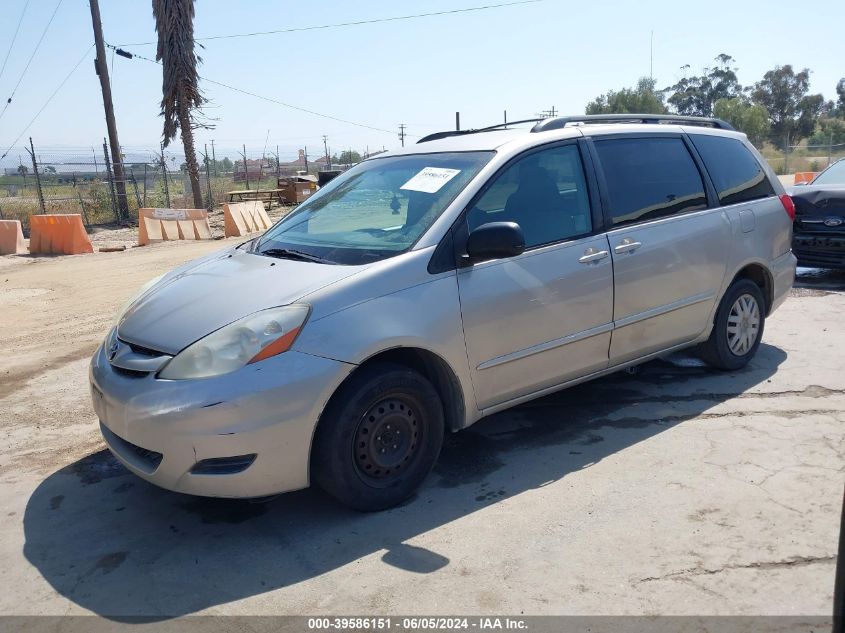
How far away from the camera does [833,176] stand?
9.39m

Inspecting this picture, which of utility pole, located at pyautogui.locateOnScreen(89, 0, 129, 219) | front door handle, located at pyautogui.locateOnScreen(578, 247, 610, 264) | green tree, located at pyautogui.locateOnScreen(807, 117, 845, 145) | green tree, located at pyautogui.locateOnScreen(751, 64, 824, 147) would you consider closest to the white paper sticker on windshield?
front door handle, located at pyautogui.locateOnScreen(578, 247, 610, 264)

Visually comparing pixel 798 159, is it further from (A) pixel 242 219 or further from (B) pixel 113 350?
(B) pixel 113 350

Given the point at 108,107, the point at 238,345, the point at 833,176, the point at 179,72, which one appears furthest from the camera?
the point at 179,72

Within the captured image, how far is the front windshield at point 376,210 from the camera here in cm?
387

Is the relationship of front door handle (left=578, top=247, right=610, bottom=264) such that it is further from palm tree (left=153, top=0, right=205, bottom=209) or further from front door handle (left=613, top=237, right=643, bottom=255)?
palm tree (left=153, top=0, right=205, bottom=209)

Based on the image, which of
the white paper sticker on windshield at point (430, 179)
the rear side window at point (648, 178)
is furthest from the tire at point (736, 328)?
the white paper sticker on windshield at point (430, 179)

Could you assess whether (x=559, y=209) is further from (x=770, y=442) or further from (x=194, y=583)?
(x=194, y=583)

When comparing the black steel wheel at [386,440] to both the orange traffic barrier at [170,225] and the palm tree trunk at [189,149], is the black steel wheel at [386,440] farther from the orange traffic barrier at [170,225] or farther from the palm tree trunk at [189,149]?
the palm tree trunk at [189,149]

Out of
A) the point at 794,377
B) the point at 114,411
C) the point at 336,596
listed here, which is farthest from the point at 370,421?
the point at 794,377

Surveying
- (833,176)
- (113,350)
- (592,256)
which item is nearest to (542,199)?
(592,256)

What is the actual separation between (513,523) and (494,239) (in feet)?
4.63

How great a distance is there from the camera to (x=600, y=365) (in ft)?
14.9

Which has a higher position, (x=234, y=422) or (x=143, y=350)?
(x=143, y=350)

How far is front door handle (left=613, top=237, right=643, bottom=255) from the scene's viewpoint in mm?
4449
